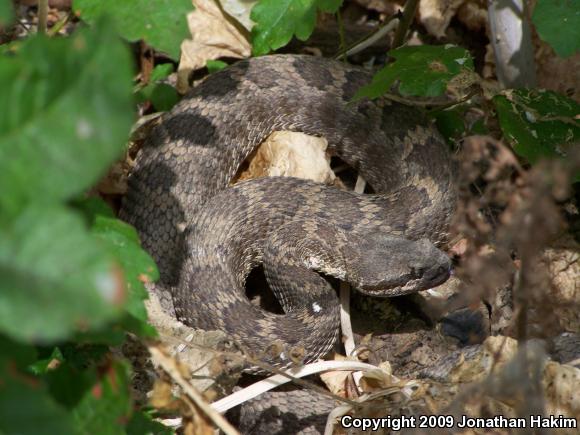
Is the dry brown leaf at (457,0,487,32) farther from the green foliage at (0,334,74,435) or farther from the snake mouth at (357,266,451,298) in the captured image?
the green foliage at (0,334,74,435)

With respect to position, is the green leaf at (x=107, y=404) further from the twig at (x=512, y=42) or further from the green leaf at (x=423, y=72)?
the twig at (x=512, y=42)

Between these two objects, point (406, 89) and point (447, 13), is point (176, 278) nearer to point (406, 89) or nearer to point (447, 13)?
point (406, 89)

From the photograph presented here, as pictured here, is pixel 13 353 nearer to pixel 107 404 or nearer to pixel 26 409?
pixel 26 409

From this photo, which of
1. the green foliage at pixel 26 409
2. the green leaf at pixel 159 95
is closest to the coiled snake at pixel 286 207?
the green leaf at pixel 159 95

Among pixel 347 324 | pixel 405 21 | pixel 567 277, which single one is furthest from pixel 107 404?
pixel 405 21

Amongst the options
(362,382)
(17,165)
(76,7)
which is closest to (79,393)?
(17,165)

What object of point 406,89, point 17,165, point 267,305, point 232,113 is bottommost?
point 267,305
